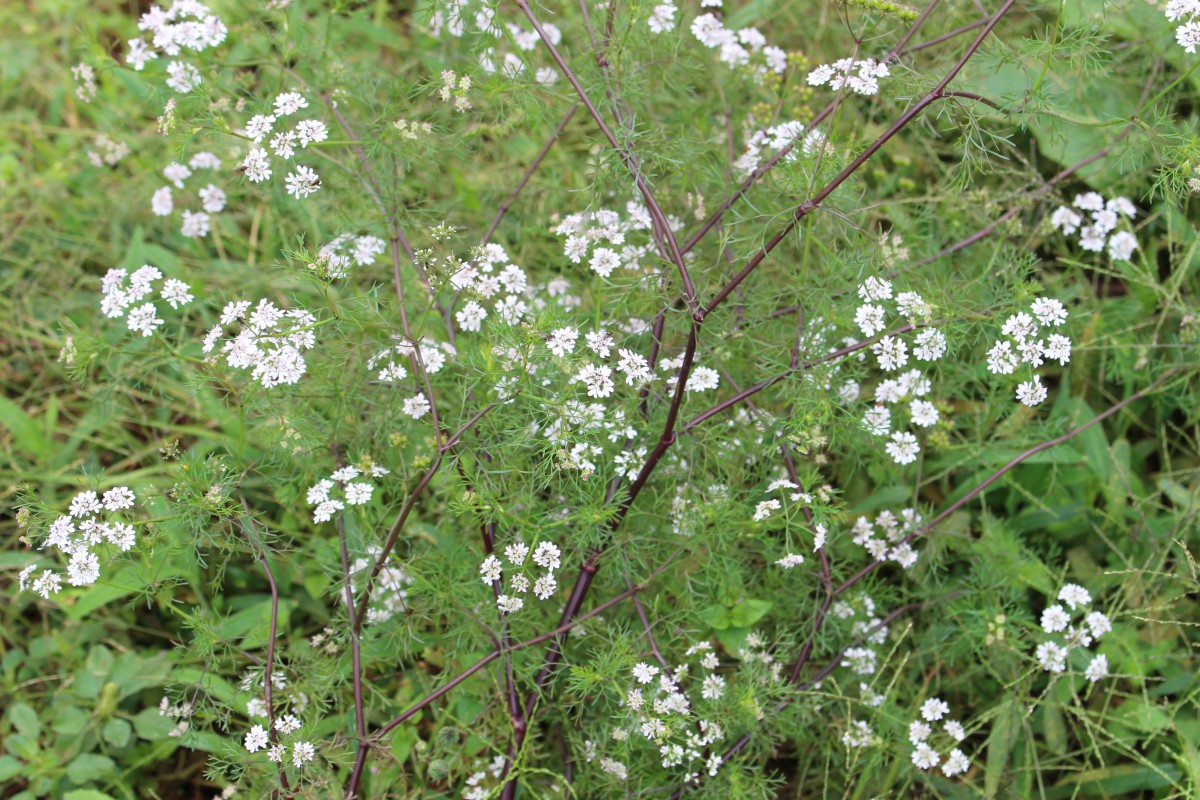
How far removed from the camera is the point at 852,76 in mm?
2547

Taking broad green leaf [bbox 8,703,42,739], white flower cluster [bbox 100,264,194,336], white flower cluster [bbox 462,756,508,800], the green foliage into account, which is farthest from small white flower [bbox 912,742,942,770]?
broad green leaf [bbox 8,703,42,739]

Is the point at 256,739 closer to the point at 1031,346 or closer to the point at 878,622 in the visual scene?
the point at 878,622

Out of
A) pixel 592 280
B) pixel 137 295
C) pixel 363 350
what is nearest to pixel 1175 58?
pixel 592 280

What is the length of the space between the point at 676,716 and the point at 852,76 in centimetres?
173

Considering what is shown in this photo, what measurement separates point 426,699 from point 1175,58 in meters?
3.54

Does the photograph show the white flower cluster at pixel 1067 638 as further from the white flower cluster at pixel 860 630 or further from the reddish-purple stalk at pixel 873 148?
the reddish-purple stalk at pixel 873 148

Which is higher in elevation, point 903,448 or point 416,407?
point 903,448

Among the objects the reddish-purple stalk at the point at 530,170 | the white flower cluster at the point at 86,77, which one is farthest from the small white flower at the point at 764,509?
the white flower cluster at the point at 86,77

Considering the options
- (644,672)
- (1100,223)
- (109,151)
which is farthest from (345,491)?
(1100,223)

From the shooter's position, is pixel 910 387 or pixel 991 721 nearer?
pixel 910 387

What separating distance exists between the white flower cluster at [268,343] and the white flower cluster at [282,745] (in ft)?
2.83

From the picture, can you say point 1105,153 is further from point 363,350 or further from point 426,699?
point 426,699

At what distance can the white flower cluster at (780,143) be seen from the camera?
9.18ft

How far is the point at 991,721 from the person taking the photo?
333 centimetres
